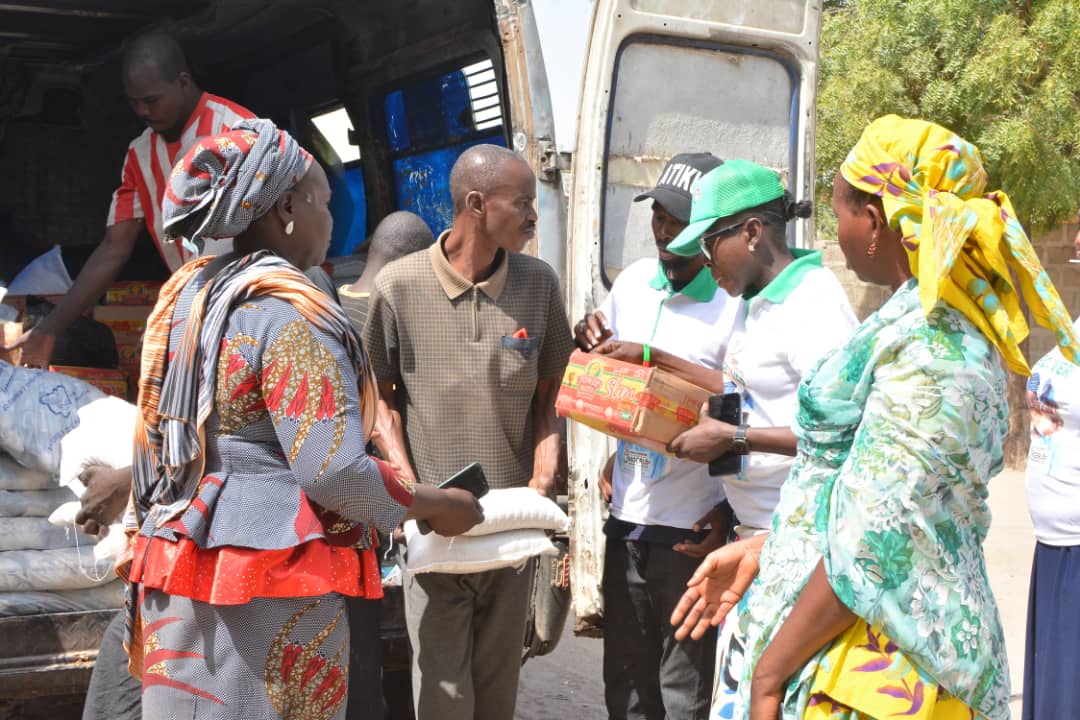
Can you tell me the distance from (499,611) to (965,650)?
1.65m

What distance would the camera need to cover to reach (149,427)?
2.28m

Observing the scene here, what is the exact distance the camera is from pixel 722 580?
2434mm

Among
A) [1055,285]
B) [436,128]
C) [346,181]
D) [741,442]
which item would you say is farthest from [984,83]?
[741,442]

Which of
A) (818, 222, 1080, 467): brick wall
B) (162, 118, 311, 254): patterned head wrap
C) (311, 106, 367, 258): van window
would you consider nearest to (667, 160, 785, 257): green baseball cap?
(162, 118, 311, 254): patterned head wrap

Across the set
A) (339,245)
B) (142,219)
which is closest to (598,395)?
(142,219)

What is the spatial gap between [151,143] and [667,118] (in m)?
1.85

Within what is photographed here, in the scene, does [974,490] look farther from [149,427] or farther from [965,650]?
[149,427]

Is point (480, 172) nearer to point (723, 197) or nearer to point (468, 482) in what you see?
point (723, 197)

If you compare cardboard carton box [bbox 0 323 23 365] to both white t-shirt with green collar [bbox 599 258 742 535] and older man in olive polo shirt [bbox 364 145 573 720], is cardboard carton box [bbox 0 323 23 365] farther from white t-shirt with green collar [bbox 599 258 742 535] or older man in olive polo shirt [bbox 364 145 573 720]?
white t-shirt with green collar [bbox 599 258 742 535]

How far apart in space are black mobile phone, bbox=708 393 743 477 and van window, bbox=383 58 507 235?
2.08m

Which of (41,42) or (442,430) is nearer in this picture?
(442,430)

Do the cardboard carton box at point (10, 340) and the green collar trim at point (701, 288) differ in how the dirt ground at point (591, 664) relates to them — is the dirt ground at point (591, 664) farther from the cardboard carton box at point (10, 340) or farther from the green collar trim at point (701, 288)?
the cardboard carton box at point (10, 340)

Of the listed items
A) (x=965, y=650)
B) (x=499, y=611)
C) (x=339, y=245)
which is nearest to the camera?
(x=965, y=650)

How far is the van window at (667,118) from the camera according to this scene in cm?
375
